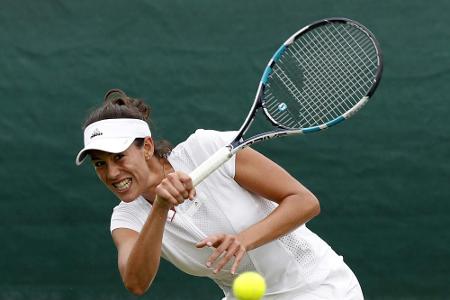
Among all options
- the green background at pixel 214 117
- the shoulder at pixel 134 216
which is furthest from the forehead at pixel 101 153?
the green background at pixel 214 117

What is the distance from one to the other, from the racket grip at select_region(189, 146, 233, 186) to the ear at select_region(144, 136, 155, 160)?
0.68 ft

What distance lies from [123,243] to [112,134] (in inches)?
11.0

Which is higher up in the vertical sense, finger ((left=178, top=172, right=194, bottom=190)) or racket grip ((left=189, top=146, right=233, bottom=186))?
finger ((left=178, top=172, right=194, bottom=190))

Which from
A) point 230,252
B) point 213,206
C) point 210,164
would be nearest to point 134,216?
point 213,206

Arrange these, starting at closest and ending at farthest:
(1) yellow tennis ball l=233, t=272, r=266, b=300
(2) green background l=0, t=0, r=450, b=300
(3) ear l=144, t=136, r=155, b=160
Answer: (1) yellow tennis ball l=233, t=272, r=266, b=300 < (3) ear l=144, t=136, r=155, b=160 < (2) green background l=0, t=0, r=450, b=300

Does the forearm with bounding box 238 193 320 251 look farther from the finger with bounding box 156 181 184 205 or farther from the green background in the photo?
the green background

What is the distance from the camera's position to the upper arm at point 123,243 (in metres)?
2.50

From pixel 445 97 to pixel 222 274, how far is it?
1846 millimetres

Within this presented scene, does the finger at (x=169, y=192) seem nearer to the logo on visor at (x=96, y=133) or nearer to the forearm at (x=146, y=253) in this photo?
the forearm at (x=146, y=253)

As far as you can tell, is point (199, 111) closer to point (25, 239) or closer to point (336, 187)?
point (336, 187)

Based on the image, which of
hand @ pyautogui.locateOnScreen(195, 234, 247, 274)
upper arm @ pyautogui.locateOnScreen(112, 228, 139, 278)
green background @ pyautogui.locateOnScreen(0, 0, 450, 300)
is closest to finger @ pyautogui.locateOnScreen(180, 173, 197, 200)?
hand @ pyautogui.locateOnScreen(195, 234, 247, 274)

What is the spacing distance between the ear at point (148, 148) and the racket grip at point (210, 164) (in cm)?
21

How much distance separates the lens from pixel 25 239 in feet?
14.2

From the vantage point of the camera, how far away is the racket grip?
7.73 ft
